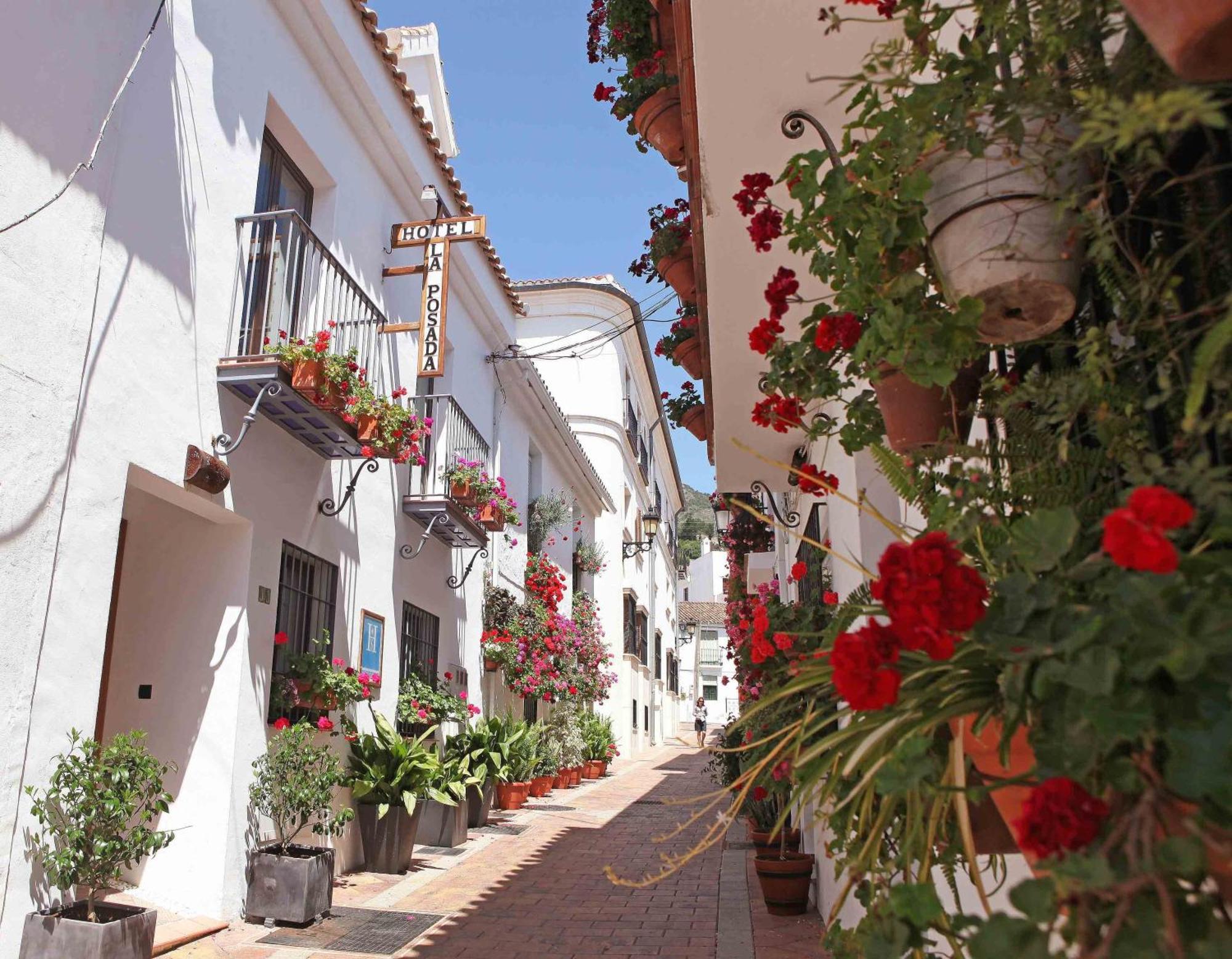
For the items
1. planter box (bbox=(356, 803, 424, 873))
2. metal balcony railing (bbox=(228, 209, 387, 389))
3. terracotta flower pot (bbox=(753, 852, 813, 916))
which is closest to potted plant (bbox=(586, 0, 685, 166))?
metal balcony railing (bbox=(228, 209, 387, 389))

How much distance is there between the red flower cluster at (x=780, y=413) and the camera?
2.27 m

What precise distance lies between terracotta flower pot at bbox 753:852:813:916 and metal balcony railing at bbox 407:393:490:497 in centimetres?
524

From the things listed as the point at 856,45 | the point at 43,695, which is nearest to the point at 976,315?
the point at 856,45

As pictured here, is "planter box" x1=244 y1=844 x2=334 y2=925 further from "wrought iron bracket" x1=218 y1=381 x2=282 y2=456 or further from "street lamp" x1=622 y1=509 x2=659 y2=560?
"street lamp" x1=622 y1=509 x2=659 y2=560

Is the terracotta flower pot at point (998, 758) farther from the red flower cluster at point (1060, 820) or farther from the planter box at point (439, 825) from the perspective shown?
the planter box at point (439, 825)

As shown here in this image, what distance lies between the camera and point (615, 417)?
72.1 feet

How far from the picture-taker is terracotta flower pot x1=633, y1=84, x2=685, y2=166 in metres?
5.03

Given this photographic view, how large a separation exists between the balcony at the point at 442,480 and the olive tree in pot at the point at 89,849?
518 cm

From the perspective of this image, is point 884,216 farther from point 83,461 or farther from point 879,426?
point 83,461

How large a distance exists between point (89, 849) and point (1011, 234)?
4875 mm

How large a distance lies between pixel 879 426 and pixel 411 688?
332 inches

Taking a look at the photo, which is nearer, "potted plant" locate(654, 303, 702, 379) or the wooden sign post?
"potted plant" locate(654, 303, 702, 379)

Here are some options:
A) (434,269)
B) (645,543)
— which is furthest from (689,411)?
(645,543)

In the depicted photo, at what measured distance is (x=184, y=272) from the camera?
5.96m
